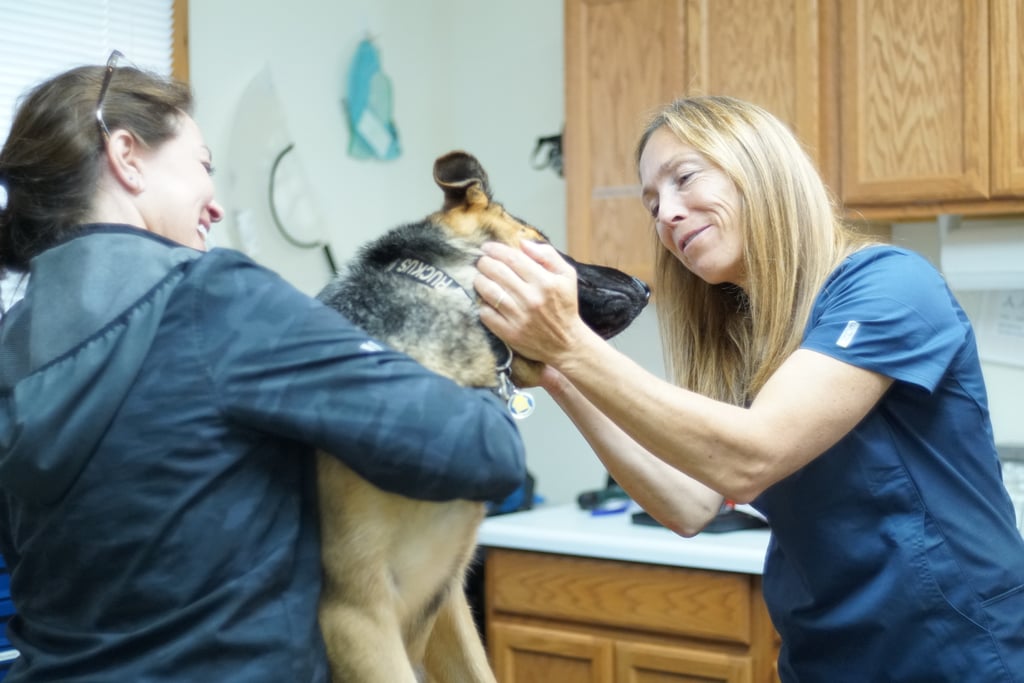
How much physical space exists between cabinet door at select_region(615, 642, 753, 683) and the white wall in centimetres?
89

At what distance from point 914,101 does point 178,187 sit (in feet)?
6.23

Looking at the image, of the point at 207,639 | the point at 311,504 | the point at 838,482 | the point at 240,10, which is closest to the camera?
the point at 207,639

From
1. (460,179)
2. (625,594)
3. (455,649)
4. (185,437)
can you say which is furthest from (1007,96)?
(185,437)

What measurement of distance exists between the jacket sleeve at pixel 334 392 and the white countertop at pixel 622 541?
5.05 feet

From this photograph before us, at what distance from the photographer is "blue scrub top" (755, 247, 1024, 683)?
4.06 feet

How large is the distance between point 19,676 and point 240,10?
2.38 metres

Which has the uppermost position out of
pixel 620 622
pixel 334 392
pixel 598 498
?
pixel 334 392

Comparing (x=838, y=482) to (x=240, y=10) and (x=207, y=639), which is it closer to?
(x=207, y=639)

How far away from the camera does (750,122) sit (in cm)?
144

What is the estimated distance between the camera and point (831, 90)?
2.55 m

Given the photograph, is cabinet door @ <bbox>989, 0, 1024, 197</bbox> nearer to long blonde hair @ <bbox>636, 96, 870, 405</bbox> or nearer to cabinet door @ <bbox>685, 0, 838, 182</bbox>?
cabinet door @ <bbox>685, 0, 838, 182</bbox>

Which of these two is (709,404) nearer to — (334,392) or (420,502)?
(420,502)

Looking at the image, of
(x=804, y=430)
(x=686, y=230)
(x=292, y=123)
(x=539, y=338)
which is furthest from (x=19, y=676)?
(x=292, y=123)

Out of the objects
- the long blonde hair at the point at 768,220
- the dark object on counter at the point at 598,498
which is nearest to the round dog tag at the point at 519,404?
the long blonde hair at the point at 768,220
